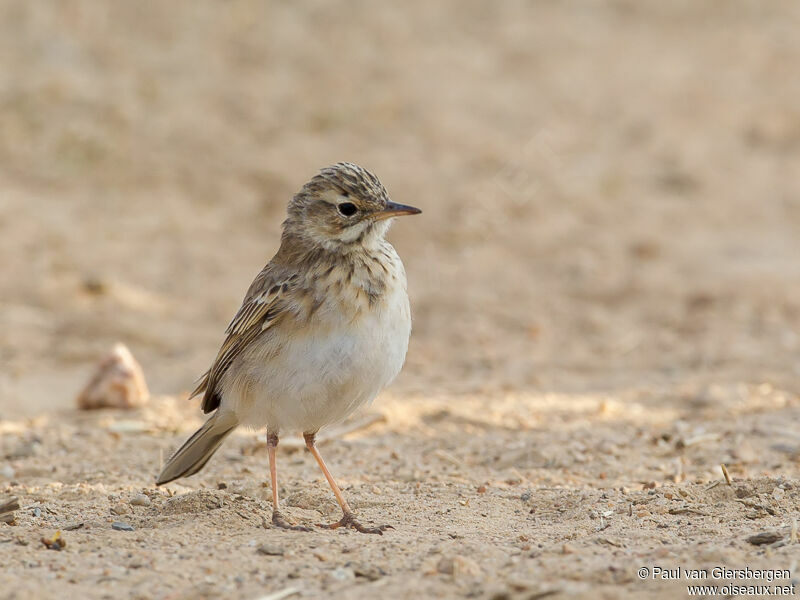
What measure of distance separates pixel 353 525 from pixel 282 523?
12.9 inches

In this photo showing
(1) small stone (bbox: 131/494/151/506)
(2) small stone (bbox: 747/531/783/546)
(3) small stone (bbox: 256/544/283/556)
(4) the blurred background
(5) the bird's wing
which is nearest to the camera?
(2) small stone (bbox: 747/531/783/546)

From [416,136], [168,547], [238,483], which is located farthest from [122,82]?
[168,547]

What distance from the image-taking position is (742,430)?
23.4 feet

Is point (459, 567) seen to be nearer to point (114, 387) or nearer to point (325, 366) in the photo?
point (325, 366)

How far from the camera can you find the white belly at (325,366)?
17.0 feet

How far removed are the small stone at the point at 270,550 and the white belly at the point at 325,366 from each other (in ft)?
2.67

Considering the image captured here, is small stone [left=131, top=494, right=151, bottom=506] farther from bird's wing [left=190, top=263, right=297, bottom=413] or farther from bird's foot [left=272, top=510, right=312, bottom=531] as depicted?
bird's foot [left=272, top=510, right=312, bottom=531]

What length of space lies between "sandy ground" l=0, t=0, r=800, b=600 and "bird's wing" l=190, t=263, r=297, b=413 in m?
0.59

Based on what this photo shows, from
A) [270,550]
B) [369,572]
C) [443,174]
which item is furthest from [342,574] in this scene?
[443,174]

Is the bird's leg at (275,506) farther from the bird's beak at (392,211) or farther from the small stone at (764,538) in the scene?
the small stone at (764,538)

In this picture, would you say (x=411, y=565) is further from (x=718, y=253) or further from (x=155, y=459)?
(x=718, y=253)

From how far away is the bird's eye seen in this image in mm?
5574

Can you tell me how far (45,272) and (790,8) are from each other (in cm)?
1202

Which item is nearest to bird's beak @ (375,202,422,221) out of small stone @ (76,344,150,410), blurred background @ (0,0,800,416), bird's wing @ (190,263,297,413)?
bird's wing @ (190,263,297,413)
